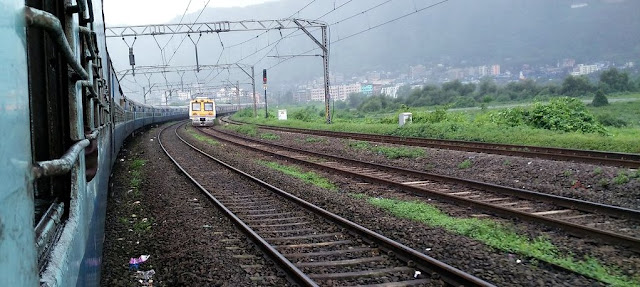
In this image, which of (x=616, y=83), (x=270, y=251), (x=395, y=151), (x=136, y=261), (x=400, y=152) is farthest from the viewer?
(x=616, y=83)

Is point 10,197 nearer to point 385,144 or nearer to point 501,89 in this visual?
point 385,144

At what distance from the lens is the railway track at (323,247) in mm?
4941

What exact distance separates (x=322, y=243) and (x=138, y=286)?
2204 millimetres

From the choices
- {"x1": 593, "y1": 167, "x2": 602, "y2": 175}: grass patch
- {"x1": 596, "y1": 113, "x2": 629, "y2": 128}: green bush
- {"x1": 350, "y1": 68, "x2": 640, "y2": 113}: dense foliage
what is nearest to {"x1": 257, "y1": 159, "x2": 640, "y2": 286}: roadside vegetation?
{"x1": 593, "y1": 167, "x2": 602, "y2": 175}: grass patch

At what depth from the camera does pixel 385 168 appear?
12234mm

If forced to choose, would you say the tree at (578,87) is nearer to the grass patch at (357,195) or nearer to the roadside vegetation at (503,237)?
the grass patch at (357,195)

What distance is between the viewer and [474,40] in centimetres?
15175

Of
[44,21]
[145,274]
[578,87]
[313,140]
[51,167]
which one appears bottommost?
[145,274]

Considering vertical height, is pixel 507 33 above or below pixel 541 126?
above

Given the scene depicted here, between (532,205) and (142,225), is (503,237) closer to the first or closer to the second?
(532,205)

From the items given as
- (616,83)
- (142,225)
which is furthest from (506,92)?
(142,225)

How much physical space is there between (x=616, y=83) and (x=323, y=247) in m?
47.7

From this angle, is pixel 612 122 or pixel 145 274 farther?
pixel 612 122

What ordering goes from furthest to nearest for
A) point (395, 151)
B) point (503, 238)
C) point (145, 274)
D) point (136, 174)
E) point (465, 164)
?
point (395, 151)
point (136, 174)
point (465, 164)
point (503, 238)
point (145, 274)
